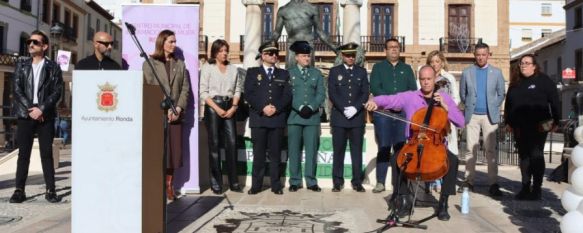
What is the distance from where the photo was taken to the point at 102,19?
46.9 meters

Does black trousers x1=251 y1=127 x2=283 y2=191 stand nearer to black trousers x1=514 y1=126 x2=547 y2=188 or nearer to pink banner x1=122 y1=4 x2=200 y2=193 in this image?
pink banner x1=122 y1=4 x2=200 y2=193

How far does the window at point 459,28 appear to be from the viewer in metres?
33.0

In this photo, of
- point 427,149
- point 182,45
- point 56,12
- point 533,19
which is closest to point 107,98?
point 427,149

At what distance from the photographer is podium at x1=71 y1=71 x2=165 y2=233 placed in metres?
3.71

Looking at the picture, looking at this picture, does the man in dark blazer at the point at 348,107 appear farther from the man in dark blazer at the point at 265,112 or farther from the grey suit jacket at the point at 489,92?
the grey suit jacket at the point at 489,92

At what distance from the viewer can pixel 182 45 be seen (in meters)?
6.85

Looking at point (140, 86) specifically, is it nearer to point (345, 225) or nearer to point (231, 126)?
point (345, 225)

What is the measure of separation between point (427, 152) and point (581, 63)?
4020 centimetres

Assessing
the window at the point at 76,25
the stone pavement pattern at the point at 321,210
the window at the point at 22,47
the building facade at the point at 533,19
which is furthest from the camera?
the building facade at the point at 533,19

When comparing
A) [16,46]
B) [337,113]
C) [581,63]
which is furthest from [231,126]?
[581,63]

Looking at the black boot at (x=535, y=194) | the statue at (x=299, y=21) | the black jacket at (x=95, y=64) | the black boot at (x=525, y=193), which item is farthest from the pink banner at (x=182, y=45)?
the black boot at (x=535, y=194)

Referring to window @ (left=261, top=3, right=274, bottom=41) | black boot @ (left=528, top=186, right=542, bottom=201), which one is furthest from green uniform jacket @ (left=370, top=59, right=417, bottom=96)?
window @ (left=261, top=3, right=274, bottom=41)

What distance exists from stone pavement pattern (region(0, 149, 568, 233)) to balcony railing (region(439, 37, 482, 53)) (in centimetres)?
2650

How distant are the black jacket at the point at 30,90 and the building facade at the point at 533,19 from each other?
184 ft
